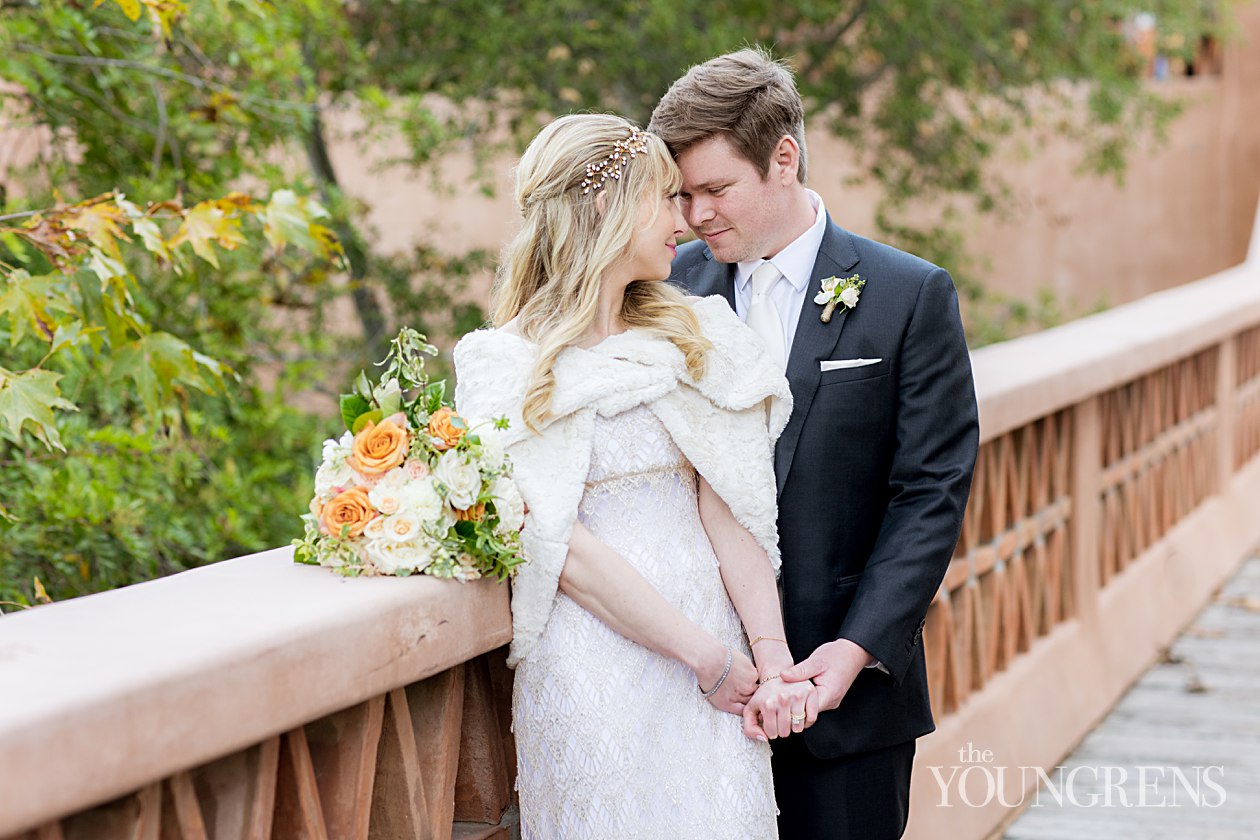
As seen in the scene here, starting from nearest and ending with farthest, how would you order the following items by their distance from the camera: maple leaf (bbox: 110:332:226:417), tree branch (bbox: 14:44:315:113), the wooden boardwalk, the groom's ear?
the groom's ear, maple leaf (bbox: 110:332:226:417), the wooden boardwalk, tree branch (bbox: 14:44:315:113)

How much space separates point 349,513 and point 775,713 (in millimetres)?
831

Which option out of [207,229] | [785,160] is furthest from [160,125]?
[785,160]

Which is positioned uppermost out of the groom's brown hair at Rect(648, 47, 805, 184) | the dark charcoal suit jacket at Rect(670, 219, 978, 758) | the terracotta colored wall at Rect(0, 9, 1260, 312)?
the groom's brown hair at Rect(648, 47, 805, 184)

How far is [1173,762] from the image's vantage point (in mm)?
4391

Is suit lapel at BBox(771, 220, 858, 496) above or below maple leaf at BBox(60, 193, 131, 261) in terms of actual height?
below

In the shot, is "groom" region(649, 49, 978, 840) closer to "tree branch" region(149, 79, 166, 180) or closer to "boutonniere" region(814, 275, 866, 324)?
"boutonniere" region(814, 275, 866, 324)

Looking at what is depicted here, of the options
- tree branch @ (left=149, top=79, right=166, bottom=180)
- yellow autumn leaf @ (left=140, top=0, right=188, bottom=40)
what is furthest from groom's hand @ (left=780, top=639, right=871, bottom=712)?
tree branch @ (left=149, top=79, right=166, bottom=180)

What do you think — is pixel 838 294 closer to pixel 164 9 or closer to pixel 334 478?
pixel 334 478

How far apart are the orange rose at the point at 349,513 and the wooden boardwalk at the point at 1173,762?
8.44 ft

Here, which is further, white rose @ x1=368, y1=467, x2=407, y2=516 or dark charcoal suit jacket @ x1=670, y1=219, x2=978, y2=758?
dark charcoal suit jacket @ x1=670, y1=219, x2=978, y2=758

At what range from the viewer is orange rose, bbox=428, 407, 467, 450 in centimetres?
207

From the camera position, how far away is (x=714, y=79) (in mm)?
2635

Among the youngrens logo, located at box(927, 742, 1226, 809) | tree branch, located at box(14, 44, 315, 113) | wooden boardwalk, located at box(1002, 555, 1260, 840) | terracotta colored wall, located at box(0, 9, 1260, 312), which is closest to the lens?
the youngrens logo, located at box(927, 742, 1226, 809)

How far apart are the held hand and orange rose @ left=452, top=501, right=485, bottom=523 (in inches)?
25.1
